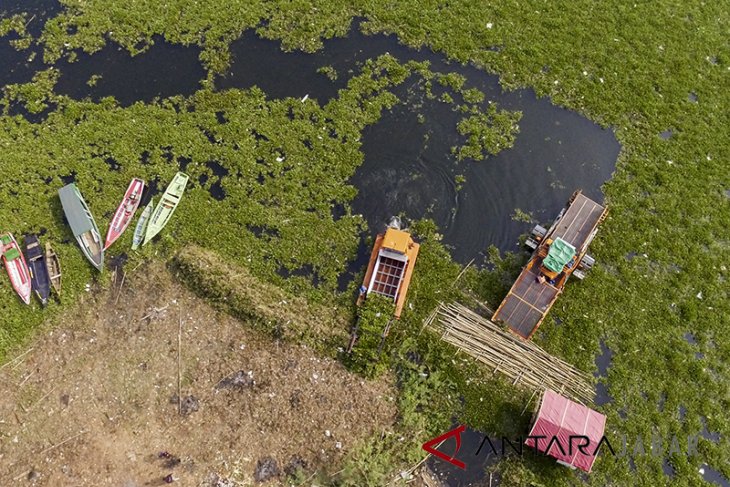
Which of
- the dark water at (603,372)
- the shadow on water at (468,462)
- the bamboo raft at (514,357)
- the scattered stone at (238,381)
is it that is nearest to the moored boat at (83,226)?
the scattered stone at (238,381)

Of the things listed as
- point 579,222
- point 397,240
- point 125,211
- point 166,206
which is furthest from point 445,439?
point 125,211

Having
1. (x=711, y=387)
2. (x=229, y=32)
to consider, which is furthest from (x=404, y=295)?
(x=229, y=32)

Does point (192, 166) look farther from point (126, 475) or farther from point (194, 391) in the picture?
point (126, 475)

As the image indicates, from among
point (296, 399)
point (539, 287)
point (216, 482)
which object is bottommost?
point (216, 482)

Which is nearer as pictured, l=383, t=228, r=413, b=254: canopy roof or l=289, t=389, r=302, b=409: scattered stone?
l=289, t=389, r=302, b=409: scattered stone

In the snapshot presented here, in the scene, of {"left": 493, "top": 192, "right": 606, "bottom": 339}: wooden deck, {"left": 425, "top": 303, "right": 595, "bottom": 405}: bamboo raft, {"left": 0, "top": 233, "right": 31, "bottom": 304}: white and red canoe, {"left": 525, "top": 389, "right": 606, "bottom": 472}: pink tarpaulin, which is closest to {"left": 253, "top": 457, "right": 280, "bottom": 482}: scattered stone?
{"left": 425, "top": 303, "right": 595, "bottom": 405}: bamboo raft

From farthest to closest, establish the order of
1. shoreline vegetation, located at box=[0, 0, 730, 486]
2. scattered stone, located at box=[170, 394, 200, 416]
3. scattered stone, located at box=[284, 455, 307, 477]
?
shoreline vegetation, located at box=[0, 0, 730, 486] → scattered stone, located at box=[170, 394, 200, 416] → scattered stone, located at box=[284, 455, 307, 477]

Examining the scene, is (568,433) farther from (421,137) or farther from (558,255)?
(421,137)

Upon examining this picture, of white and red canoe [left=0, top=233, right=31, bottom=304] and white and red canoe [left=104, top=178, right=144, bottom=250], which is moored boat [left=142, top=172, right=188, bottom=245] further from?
white and red canoe [left=0, top=233, right=31, bottom=304]
